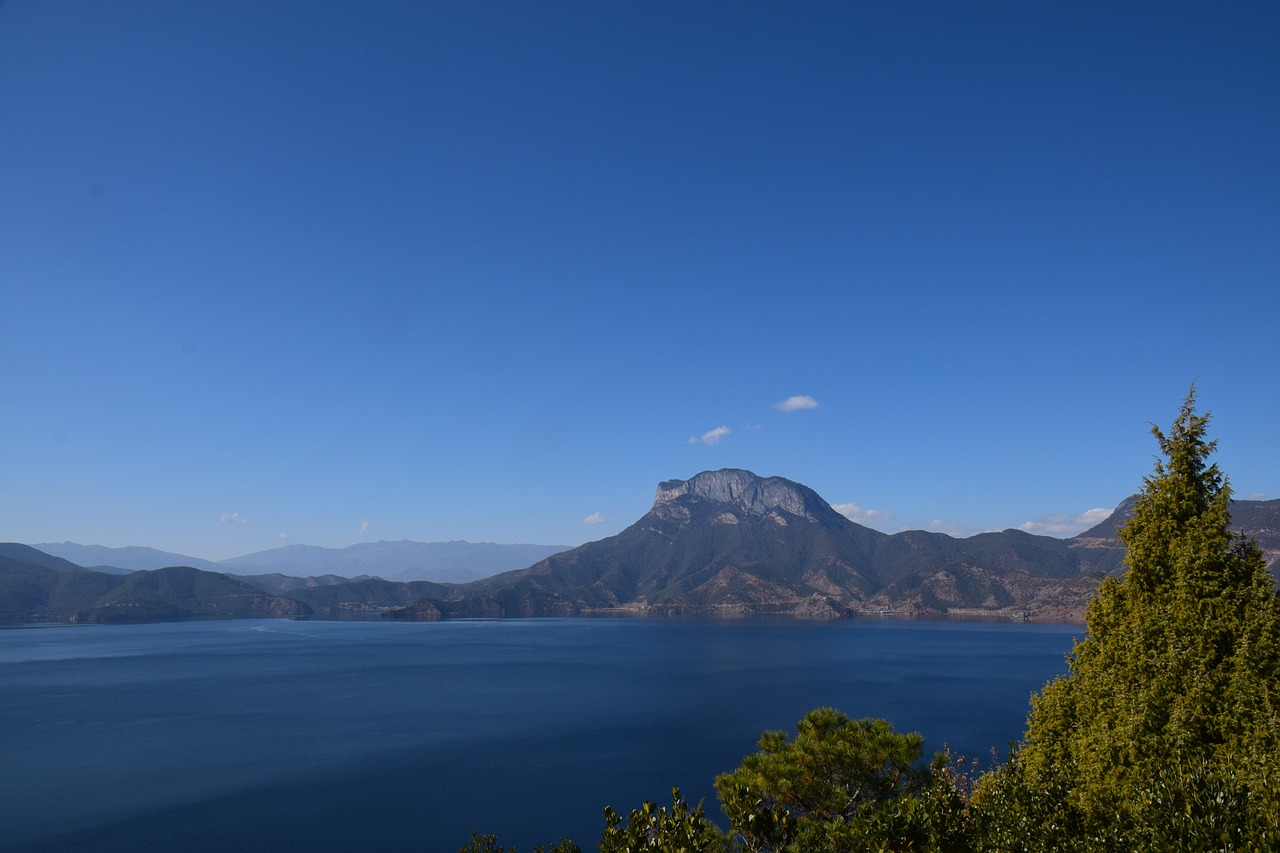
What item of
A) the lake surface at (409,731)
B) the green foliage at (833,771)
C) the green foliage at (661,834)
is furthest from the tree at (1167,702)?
the lake surface at (409,731)

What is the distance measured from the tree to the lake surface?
32766 millimetres

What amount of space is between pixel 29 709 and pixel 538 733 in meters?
65.1

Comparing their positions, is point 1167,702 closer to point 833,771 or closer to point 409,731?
point 833,771

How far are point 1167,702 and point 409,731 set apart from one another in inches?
2859

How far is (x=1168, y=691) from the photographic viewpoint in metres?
11.7

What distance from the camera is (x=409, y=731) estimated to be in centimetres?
7069

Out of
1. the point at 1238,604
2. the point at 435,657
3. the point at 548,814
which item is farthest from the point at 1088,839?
the point at 435,657

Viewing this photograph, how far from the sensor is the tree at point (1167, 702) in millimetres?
8586

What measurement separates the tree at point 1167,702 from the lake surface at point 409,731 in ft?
107

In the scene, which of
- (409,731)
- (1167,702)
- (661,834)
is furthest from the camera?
(409,731)

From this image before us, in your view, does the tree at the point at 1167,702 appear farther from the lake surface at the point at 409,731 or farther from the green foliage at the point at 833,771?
the lake surface at the point at 409,731

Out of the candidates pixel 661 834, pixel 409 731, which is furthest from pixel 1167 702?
pixel 409 731

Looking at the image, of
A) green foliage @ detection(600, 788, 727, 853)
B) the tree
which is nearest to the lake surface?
the tree

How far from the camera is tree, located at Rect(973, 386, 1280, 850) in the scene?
8.59m
